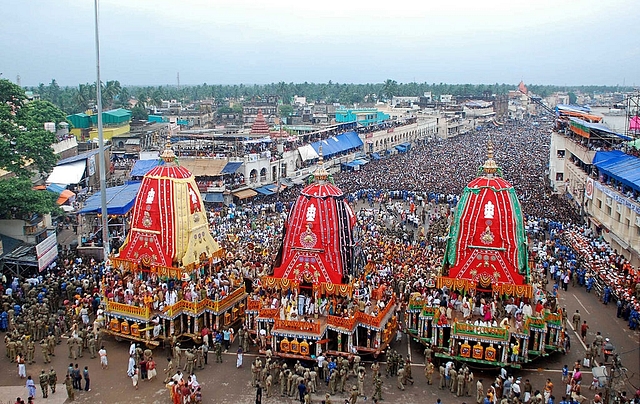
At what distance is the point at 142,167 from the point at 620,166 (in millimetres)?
32778

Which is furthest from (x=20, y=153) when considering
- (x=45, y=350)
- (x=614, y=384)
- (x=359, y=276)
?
(x=614, y=384)

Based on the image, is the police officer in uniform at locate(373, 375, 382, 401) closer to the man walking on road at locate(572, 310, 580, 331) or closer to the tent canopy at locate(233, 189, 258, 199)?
the man walking on road at locate(572, 310, 580, 331)

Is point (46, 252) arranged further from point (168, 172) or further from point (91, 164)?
point (91, 164)

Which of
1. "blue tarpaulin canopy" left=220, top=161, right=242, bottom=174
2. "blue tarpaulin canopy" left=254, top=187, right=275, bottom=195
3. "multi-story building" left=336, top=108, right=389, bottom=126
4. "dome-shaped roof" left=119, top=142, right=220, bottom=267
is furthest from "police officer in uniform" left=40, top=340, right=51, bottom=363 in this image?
"multi-story building" left=336, top=108, right=389, bottom=126

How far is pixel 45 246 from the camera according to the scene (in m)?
27.0

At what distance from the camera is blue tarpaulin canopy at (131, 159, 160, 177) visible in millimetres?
45594

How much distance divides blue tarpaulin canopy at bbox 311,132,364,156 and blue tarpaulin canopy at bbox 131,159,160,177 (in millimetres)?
16726

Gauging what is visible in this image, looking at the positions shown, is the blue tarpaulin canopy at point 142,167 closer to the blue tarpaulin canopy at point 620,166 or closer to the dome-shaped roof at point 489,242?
the blue tarpaulin canopy at point 620,166

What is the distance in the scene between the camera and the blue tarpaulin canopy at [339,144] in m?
60.7

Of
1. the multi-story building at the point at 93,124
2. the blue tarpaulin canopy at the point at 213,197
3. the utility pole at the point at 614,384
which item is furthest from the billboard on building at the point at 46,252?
the multi-story building at the point at 93,124

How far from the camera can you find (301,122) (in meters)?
84.9

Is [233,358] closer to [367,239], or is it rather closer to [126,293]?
[126,293]

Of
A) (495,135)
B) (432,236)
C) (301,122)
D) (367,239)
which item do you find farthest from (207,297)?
(495,135)

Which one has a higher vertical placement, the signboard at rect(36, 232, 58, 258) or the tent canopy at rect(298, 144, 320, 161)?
the tent canopy at rect(298, 144, 320, 161)
